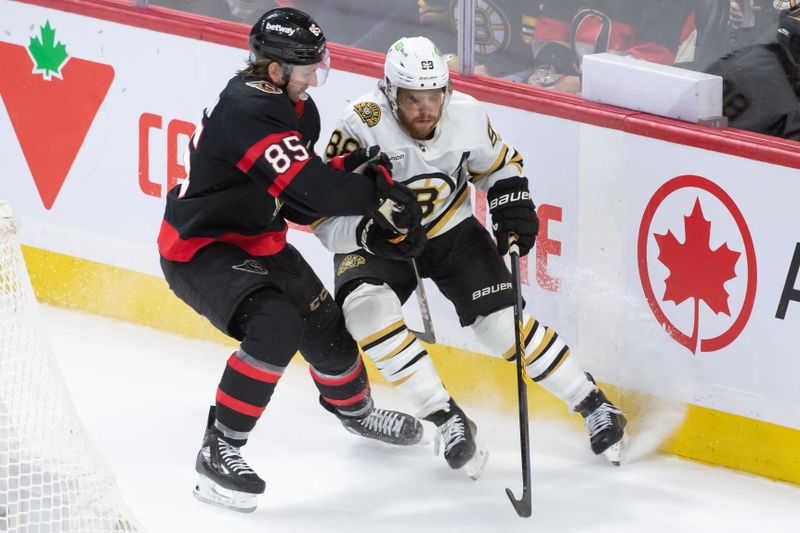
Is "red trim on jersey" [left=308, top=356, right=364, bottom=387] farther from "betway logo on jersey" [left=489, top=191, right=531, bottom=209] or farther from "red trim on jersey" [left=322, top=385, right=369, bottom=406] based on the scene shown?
"betway logo on jersey" [left=489, top=191, right=531, bottom=209]

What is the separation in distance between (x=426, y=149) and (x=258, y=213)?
0.42 m

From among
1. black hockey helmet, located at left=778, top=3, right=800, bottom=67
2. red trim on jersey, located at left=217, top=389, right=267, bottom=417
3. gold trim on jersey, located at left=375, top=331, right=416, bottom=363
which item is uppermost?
black hockey helmet, located at left=778, top=3, right=800, bottom=67

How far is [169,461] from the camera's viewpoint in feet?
12.5

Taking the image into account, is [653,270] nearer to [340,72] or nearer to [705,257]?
[705,257]

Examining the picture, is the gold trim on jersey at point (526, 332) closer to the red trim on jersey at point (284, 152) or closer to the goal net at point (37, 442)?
the red trim on jersey at point (284, 152)

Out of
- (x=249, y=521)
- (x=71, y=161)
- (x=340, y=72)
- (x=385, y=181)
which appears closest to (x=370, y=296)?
(x=385, y=181)

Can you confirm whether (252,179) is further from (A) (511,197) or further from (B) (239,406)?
(A) (511,197)

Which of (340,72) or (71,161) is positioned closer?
(340,72)

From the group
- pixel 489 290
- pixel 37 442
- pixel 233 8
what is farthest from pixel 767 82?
pixel 37 442

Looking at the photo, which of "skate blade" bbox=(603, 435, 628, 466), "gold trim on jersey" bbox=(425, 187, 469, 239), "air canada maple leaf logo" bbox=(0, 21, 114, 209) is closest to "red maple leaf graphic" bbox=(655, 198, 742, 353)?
"skate blade" bbox=(603, 435, 628, 466)

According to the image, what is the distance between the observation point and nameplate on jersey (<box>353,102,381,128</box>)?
11.7ft

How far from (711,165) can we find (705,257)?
221mm

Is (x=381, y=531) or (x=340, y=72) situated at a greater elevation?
(x=340, y=72)

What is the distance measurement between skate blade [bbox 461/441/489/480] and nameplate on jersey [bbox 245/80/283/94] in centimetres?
97
